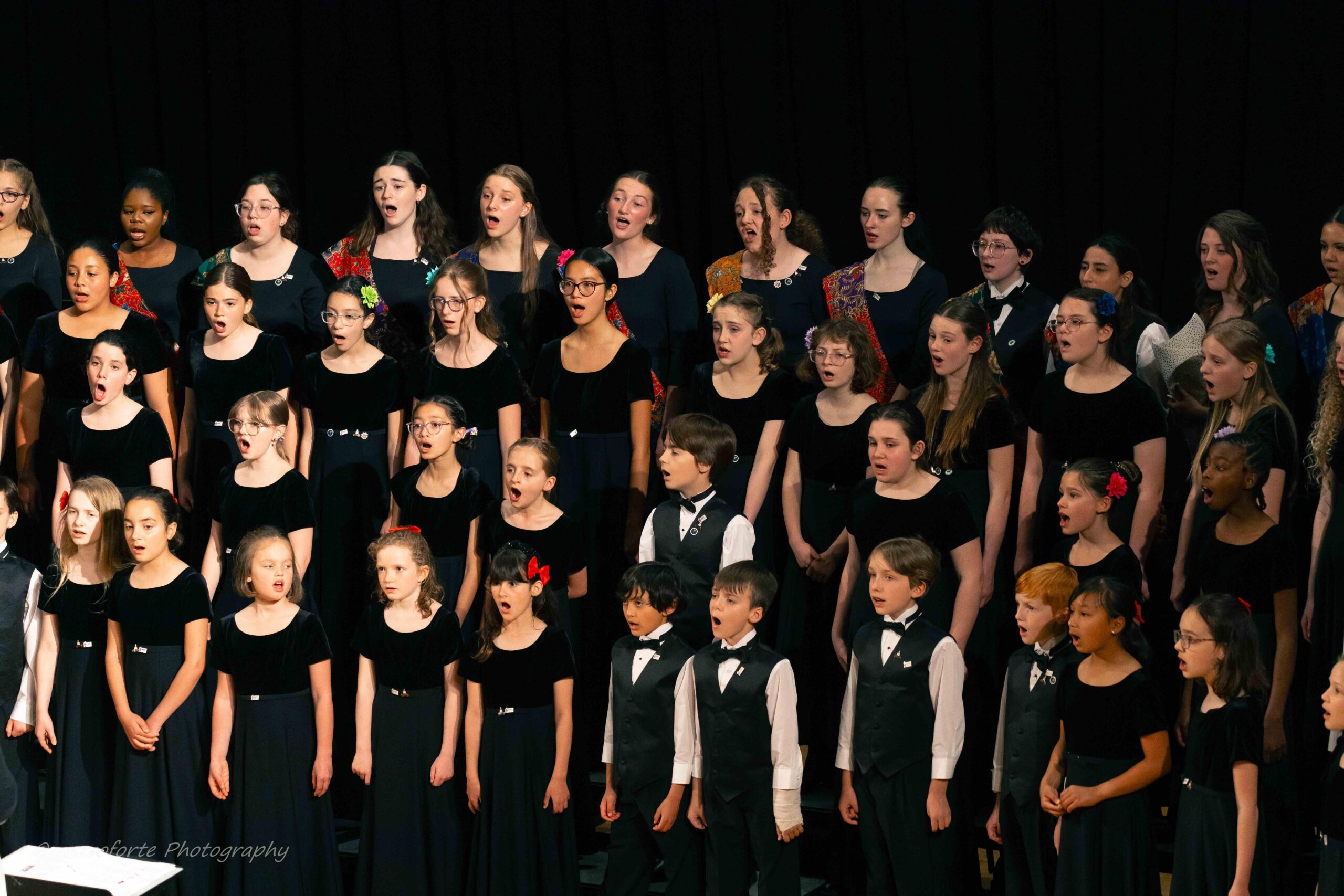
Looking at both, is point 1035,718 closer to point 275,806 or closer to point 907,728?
point 907,728

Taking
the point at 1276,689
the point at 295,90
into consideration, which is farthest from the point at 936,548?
the point at 295,90

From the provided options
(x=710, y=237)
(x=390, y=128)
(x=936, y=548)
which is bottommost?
(x=936, y=548)

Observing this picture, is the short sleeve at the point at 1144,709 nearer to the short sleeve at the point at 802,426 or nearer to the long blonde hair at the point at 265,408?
the short sleeve at the point at 802,426

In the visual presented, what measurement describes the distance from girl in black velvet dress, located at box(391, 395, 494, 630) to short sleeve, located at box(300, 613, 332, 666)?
38 centimetres

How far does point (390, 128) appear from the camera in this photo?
6.28m

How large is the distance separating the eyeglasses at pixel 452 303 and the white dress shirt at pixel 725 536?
893 mm

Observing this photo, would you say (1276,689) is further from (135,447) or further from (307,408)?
(135,447)

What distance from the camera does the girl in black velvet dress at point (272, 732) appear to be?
13.5 ft

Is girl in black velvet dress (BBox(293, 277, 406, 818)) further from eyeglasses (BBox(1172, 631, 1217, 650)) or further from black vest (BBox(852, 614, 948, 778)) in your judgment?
eyeglasses (BBox(1172, 631, 1217, 650))

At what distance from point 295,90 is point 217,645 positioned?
9.93 ft

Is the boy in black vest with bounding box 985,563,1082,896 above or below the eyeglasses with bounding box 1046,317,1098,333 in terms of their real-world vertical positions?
below

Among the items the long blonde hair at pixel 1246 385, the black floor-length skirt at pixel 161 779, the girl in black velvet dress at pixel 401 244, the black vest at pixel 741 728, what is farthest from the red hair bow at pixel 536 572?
the long blonde hair at pixel 1246 385

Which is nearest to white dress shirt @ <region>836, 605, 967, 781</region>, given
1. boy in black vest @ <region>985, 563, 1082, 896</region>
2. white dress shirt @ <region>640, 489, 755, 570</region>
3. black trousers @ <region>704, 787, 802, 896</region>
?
boy in black vest @ <region>985, 563, 1082, 896</region>

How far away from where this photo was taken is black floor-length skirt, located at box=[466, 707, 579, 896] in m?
4.06
